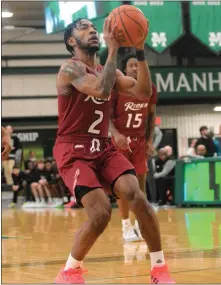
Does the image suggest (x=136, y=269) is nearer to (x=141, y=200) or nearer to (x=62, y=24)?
(x=141, y=200)

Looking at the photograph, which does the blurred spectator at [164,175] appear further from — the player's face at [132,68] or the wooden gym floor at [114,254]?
the player's face at [132,68]

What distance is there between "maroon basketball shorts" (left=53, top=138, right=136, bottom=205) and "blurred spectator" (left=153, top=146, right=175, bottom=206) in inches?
472

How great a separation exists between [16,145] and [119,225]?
1145 cm

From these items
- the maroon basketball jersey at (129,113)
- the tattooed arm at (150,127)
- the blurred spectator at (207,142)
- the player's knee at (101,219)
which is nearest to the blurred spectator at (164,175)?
the blurred spectator at (207,142)

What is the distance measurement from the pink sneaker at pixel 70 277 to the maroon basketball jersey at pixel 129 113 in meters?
3.44

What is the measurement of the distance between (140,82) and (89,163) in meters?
0.72

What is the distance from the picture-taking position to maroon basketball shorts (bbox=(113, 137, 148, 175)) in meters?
8.18

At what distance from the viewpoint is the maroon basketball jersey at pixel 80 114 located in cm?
511

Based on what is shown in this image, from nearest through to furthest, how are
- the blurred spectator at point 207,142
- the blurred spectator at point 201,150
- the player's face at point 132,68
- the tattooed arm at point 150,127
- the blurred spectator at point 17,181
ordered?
the player's face at point 132,68, the tattooed arm at point 150,127, the blurred spectator at point 201,150, the blurred spectator at point 207,142, the blurred spectator at point 17,181

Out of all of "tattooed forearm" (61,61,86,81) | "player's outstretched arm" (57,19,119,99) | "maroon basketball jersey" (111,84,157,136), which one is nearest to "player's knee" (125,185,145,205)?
"player's outstretched arm" (57,19,119,99)

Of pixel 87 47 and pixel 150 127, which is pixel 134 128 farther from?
pixel 87 47

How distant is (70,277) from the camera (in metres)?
4.89

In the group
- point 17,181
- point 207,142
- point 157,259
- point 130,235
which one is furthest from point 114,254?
point 17,181

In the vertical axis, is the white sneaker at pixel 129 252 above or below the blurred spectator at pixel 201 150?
below
